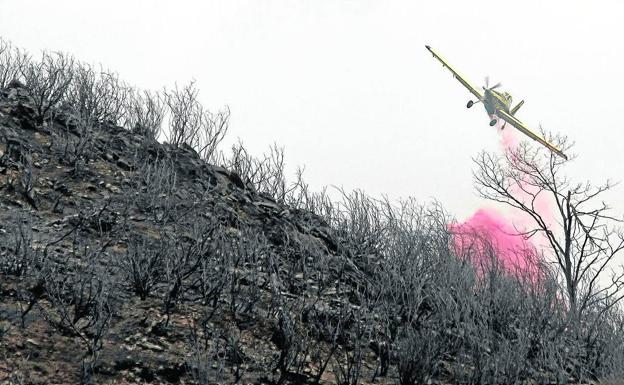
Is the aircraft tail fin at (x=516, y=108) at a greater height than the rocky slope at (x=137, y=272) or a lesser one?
greater

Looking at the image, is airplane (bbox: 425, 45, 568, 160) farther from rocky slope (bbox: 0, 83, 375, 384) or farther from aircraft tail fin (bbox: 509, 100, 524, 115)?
rocky slope (bbox: 0, 83, 375, 384)

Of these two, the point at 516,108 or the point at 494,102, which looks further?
the point at 516,108

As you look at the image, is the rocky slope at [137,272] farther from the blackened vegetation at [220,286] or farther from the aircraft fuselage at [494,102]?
the aircraft fuselage at [494,102]

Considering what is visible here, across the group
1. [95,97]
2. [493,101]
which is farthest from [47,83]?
[493,101]

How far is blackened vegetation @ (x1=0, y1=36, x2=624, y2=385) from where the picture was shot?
714cm

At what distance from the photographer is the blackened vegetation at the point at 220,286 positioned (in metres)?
7.14

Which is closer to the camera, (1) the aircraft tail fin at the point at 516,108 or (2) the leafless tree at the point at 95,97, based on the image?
(2) the leafless tree at the point at 95,97

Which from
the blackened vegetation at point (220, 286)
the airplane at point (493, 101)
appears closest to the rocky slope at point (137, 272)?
the blackened vegetation at point (220, 286)

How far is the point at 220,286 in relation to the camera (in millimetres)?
8258

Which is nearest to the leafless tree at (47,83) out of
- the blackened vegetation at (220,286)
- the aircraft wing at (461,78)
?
the blackened vegetation at (220,286)

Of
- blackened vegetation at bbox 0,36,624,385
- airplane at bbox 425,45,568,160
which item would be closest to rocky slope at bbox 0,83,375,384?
blackened vegetation at bbox 0,36,624,385

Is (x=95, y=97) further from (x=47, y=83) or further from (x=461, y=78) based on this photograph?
(x=461, y=78)

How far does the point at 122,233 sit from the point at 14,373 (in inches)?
151

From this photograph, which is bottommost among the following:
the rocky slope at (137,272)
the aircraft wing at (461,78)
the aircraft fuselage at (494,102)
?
the rocky slope at (137,272)
